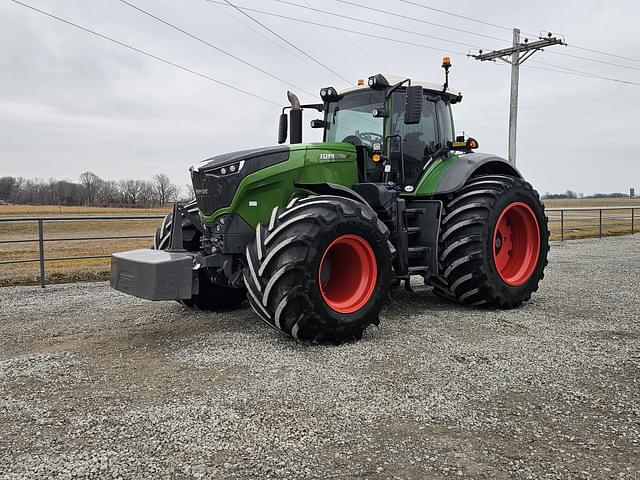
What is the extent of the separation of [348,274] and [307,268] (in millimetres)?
887

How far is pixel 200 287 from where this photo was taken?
249 inches

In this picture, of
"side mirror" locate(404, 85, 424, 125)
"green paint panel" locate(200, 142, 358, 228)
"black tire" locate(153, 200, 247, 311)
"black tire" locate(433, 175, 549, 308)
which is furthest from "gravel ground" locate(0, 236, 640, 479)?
"side mirror" locate(404, 85, 424, 125)

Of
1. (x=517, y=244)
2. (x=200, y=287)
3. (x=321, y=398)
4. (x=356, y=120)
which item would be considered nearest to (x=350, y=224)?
(x=321, y=398)

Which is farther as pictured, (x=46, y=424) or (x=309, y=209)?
(x=309, y=209)

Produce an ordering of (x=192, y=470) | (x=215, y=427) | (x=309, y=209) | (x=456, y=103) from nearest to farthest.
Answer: (x=192, y=470), (x=215, y=427), (x=309, y=209), (x=456, y=103)

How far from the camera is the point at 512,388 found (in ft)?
12.9

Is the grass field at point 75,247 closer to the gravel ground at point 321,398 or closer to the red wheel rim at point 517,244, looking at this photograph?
the gravel ground at point 321,398

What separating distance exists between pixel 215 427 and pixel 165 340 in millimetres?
2135

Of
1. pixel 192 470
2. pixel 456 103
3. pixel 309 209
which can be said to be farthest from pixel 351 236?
pixel 456 103

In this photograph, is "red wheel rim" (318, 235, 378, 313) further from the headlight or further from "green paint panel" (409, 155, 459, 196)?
"green paint panel" (409, 155, 459, 196)

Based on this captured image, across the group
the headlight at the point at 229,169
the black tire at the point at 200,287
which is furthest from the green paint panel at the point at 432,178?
the black tire at the point at 200,287

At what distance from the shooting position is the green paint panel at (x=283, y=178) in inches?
210

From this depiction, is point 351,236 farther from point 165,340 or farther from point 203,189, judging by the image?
point 165,340

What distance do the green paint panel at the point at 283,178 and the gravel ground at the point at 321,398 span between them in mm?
1208
